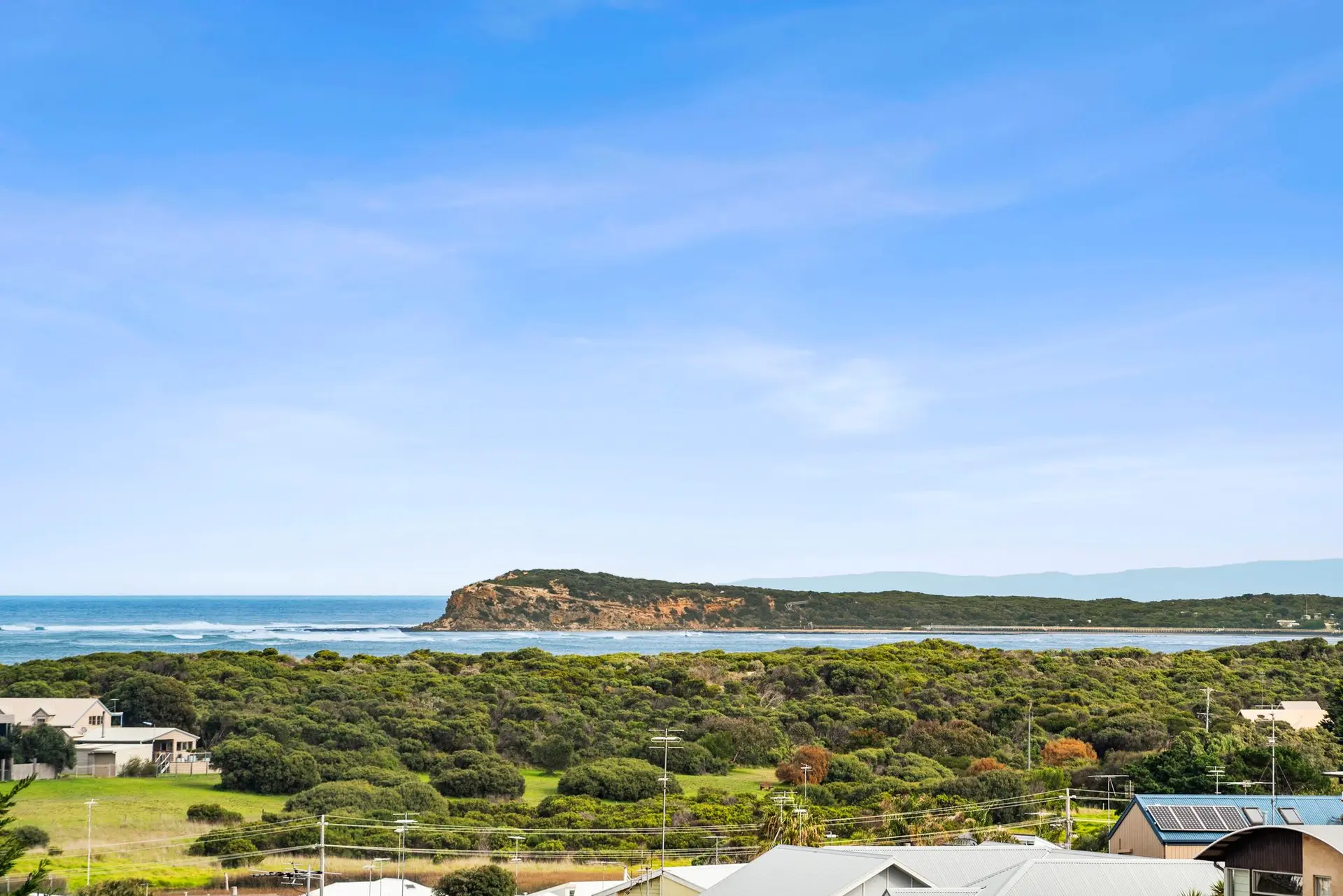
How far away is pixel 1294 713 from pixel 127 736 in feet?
167

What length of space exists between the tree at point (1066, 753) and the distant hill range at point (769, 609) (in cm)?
9399

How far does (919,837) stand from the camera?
39.0 m

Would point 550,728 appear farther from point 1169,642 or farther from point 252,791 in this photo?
point 1169,642

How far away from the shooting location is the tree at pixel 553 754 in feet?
179

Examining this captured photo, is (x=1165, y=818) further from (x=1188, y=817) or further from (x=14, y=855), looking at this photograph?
(x=14, y=855)

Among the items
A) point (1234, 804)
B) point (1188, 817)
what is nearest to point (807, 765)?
point (1234, 804)

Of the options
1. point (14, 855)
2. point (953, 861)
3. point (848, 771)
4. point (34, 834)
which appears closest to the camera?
point (14, 855)

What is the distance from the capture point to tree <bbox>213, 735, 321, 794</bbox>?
47.6m

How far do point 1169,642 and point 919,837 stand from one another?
10491 cm

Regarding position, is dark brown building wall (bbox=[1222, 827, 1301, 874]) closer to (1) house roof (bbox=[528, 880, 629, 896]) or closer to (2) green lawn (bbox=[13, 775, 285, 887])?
(1) house roof (bbox=[528, 880, 629, 896])

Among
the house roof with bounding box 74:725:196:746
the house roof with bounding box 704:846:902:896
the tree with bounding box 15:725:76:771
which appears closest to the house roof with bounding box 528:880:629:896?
the house roof with bounding box 704:846:902:896

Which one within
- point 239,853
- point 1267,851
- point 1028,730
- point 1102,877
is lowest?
point 239,853

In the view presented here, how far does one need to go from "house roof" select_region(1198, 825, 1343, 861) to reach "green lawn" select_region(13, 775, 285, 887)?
2601 cm

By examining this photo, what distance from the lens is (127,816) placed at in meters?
41.8
